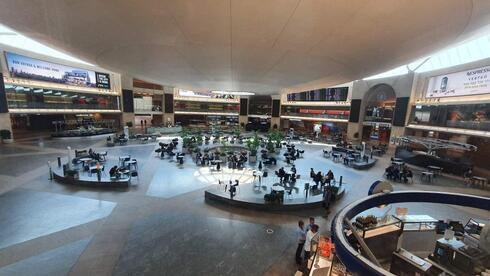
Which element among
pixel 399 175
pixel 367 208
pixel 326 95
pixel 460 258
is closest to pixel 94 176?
pixel 367 208

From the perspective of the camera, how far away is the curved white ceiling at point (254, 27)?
579 cm

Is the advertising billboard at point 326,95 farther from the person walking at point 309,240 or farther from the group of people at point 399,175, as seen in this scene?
the person walking at point 309,240

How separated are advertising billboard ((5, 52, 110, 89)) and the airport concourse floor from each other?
13.9 metres

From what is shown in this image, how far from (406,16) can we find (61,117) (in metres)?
40.7

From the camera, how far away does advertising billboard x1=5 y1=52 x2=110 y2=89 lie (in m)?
20.9

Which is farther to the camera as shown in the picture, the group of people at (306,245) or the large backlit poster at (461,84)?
the large backlit poster at (461,84)

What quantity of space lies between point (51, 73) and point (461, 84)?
4303 centimetres

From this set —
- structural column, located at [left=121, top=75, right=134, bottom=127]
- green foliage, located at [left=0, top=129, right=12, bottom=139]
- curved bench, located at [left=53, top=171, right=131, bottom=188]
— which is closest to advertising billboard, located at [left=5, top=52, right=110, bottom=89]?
structural column, located at [left=121, top=75, right=134, bottom=127]

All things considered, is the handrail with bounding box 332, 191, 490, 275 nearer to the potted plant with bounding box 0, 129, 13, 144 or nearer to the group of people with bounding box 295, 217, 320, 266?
the group of people with bounding box 295, 217, 320, 266

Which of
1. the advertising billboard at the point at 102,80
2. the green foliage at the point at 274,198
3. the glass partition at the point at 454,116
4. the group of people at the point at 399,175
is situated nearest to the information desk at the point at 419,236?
the green foliage at the point at 274,198

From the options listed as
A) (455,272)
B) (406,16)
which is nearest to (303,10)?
(406,16)

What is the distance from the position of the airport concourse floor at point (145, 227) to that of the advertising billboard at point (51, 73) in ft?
45.6

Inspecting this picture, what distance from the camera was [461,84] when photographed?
18.8m

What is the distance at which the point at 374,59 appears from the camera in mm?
10312
